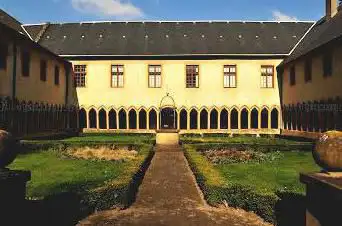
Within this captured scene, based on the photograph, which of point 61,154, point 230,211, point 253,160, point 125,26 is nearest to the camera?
point 230,211

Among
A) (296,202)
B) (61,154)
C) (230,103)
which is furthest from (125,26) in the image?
(296,202)

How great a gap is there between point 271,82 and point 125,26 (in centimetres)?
1344

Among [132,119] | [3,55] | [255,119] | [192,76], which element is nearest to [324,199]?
[3,55]

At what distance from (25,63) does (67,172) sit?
13171mm

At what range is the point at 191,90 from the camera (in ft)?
100

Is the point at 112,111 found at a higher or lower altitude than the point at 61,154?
higher

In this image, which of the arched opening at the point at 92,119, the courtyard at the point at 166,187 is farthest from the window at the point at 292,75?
the arched opening at the point at 92,119

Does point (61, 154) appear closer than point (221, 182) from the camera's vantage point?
No

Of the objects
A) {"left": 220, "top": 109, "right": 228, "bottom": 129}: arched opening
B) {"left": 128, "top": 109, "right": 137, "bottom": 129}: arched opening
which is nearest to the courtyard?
{"left": 128, "top": 109, "right": 137, "bottom": 129}: arched opening

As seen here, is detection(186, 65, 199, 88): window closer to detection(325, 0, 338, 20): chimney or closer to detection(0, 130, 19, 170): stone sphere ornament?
detection(325, 0, 338, 20): chimney

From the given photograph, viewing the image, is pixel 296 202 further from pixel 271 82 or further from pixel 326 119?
pixel 271 82

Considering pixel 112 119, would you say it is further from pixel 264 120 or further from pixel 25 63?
pixel 264 120

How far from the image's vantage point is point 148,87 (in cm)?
3061

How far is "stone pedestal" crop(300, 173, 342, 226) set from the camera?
4.81 meters
